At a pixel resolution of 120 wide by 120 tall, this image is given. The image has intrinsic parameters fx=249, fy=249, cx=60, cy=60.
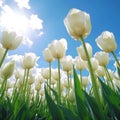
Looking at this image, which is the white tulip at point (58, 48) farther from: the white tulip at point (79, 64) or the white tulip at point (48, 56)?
the white tulip at point (79, 64)

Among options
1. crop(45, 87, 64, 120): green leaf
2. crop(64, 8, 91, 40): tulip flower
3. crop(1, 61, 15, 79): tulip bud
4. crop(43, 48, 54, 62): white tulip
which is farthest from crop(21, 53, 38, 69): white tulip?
crop(45, 87, 64, 120): green leaf

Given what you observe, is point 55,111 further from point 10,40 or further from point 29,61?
point 29,61

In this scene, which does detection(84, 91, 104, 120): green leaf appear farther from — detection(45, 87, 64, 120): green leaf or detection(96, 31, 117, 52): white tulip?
detection(96, 31, 117, 52): white tulip

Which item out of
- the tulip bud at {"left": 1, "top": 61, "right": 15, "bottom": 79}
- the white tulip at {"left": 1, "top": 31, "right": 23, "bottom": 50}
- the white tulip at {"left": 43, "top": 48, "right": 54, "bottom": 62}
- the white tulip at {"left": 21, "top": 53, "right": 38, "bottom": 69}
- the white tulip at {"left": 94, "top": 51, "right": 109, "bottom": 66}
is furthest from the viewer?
the white tulip at {"left": 21, "top": 53, "right": 38, "bottom": 69}

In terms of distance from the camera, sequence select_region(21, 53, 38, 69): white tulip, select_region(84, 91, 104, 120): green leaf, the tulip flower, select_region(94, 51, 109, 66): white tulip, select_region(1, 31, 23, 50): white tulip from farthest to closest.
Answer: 1. select_region(21, 53, 38, 69): white tulip
2. select_region(94, 51, 109, 66): white tulip
3. select_region(1, 31, 23, 50): white tulip
4. the tulip flower
5. select_region(84, 91, 104, 120): green leaf

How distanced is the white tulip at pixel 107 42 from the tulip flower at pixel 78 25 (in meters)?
0.99

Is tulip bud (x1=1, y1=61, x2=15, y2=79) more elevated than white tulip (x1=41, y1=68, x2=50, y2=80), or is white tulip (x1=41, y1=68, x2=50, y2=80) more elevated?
white tulip (x1=41, y1=68, x2=50, y2=80)

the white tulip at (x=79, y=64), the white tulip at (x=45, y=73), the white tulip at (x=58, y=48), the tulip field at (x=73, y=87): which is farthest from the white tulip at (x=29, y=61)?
the white tulip at (x=58, y=48)

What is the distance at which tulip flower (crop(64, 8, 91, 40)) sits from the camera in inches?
82.9

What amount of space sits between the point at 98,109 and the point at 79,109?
0.12 m

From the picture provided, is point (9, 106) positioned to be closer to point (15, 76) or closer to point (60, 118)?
point (60, 118)

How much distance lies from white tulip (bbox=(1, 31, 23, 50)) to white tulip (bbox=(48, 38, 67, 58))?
487mm

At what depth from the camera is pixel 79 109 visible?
1.52 meters

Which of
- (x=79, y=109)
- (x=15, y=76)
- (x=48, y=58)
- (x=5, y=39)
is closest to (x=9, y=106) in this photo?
(x=5, y=39)
